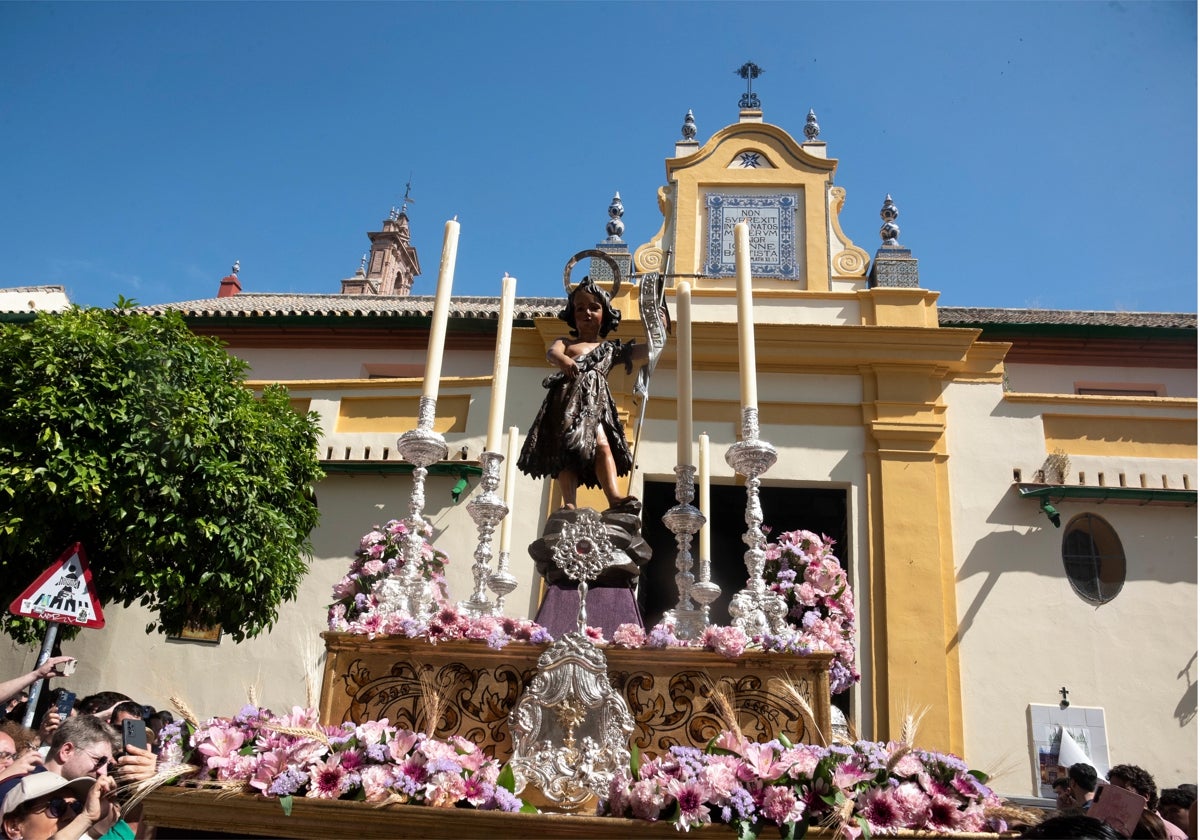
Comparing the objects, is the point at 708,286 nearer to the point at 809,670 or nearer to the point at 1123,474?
the point at 1123,474

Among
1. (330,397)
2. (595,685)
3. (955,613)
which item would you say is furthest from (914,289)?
(595,685)

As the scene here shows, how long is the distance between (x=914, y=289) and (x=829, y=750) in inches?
450

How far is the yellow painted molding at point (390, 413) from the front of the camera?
1287 centimetres

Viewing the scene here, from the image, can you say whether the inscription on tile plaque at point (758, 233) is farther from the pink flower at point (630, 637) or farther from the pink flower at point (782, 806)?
the pink flower at point (782, 806)

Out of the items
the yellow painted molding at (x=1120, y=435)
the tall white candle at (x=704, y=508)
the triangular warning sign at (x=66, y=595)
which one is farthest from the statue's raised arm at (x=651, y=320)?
the yellow painted molding at (x=1120, y=435)

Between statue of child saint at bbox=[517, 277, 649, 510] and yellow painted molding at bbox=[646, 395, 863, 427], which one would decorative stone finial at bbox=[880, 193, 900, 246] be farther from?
statue of child saint at bbox=[517, 277, 649, 510]

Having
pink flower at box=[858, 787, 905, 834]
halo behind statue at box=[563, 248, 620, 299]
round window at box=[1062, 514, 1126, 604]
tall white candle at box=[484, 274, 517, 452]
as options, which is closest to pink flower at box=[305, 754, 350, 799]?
pink flower at box=[858, 787, 905, 834]

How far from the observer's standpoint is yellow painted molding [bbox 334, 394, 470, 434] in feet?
42.2

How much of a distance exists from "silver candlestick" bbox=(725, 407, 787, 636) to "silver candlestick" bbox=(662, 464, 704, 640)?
13.0 inches

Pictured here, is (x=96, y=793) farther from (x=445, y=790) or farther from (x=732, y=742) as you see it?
(x=732, y=742)

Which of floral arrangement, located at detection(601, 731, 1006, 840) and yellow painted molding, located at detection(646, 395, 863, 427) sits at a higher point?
yellow painted molding, located at detection(646, 395, 863, 427)

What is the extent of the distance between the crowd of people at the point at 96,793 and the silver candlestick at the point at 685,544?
5.40 ft

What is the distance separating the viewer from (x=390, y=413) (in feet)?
43.3

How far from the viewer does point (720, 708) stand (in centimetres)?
326
